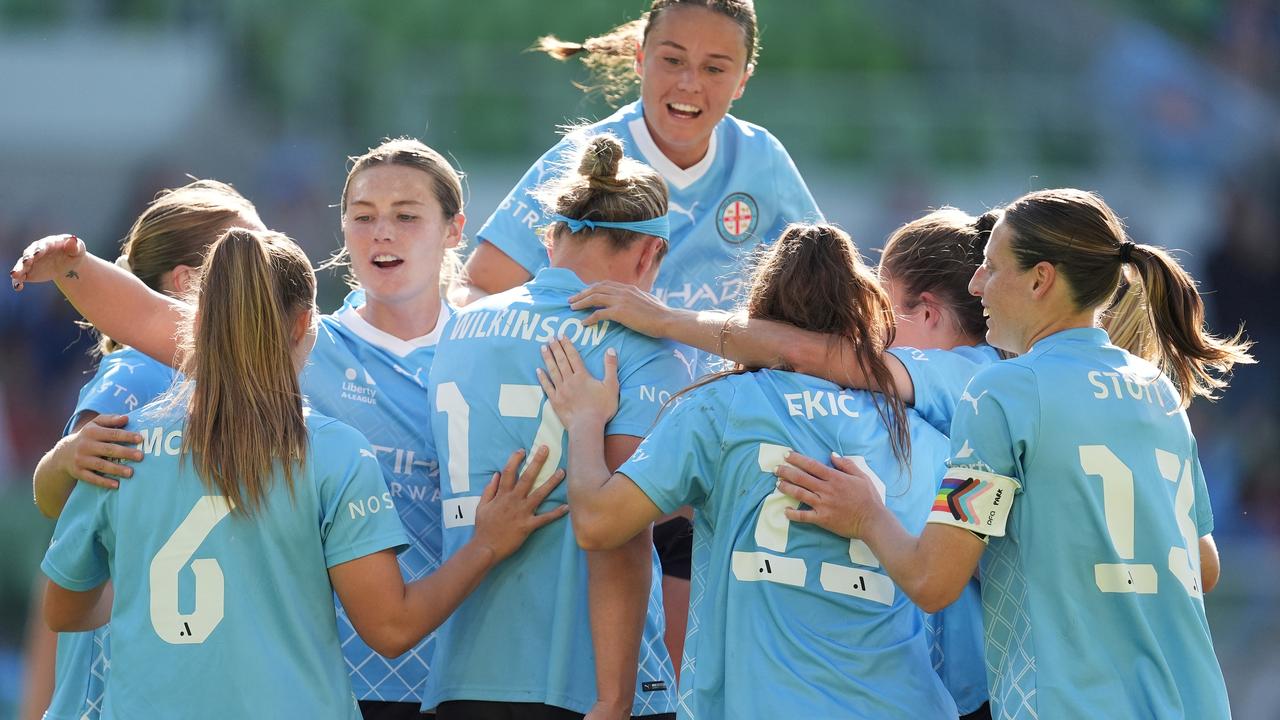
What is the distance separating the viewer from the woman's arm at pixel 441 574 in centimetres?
302

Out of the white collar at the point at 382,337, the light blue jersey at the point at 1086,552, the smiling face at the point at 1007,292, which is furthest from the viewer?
the white collar at the point at 382,337

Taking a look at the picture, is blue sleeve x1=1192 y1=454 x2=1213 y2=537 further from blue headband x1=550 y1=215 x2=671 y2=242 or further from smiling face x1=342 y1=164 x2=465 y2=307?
smiling face x1=342 y1=164 x2=465 y2=307

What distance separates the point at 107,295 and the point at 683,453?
1354mm

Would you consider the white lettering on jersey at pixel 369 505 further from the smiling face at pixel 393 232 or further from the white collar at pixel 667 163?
the white collar at pixel 667 163

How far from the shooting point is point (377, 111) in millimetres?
12172

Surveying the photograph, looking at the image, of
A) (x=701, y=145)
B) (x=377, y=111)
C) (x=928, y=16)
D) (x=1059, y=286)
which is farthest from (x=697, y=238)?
(x=928, y=16)

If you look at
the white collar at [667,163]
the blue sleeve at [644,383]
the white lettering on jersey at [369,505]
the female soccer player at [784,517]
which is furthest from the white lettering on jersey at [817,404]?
the white collar at [667,163]

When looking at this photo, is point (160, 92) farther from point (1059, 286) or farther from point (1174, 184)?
point (1059, 286)

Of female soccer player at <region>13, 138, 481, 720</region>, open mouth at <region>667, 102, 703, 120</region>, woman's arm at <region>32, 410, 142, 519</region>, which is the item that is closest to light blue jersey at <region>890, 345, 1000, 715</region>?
female soccer player at <region>13, 138, 481, 720</region>

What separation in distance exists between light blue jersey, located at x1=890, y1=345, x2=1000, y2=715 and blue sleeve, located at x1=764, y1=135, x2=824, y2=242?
119 centimetres

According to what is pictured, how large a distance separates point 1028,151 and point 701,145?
8563 millimetres

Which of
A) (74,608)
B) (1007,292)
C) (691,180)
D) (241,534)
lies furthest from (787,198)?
(74,608)

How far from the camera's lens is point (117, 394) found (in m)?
3.41

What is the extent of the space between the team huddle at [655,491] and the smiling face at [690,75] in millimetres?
1005
